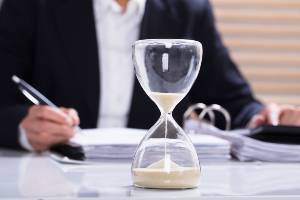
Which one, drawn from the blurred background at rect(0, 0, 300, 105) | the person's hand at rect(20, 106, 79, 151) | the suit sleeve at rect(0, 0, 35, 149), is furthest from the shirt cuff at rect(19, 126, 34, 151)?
the blurred background at rect(0, 0, 300, 105)

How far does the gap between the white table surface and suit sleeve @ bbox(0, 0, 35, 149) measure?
0.57 m

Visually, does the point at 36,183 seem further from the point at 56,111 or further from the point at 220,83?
the point at 220,83

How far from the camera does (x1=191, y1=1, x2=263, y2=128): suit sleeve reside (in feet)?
6.30

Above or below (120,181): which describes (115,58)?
above

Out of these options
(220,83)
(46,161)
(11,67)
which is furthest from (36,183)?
(220,83)

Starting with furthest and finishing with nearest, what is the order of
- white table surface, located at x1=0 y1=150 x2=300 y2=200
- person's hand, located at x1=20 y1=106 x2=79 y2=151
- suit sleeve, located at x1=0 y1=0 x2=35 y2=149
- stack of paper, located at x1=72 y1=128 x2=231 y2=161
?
suit sleeve, located at x1=0 y1=0 x2=35 y2=149, person's hand, located at x1=20 y1=106 x2=79 y2=151, stack of paper, located at x1=72 y1=128 x2=231 y2=161, white table surface, located at x1=0 y1=150 x2=300 y2=200

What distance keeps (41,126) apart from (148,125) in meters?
0.59

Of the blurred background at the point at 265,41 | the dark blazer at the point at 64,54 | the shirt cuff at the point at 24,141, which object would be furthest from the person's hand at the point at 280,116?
the blurred background at the point at 265,41

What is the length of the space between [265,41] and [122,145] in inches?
56.6

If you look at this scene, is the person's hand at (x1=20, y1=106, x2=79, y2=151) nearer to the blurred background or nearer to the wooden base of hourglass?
the wooden base of hourglass

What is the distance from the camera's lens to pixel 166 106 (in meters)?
0.78

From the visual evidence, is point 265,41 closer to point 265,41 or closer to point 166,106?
point 265,41

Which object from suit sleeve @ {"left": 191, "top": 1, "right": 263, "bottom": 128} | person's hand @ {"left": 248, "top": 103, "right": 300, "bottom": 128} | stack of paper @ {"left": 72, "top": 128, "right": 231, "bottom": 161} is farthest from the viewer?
suit sleeve @ {"left": 191, "top": 1, "right": 263, "bottom": 128}

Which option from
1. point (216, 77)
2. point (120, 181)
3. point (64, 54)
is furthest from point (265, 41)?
point (120, 181)
